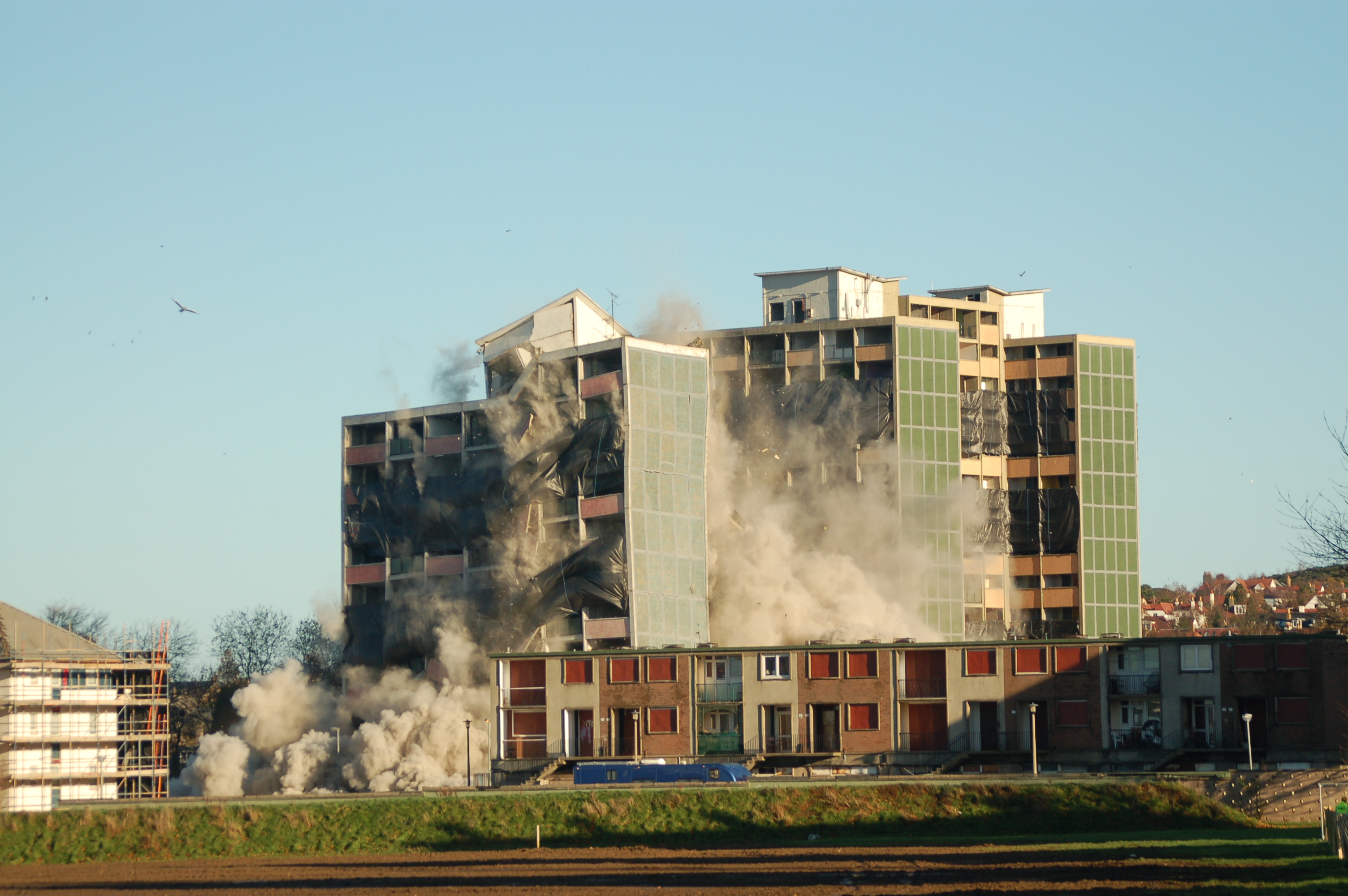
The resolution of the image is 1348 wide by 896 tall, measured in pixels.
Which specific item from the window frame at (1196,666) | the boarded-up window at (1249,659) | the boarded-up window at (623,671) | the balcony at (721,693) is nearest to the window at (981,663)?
the window frame at (1196,666)

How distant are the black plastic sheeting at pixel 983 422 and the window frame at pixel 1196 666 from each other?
48965 mm

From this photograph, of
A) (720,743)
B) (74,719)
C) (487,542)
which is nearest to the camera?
(720,743)

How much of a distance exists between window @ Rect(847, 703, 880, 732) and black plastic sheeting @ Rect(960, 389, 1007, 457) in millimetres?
47700

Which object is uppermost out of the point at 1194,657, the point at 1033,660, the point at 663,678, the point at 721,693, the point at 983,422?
the point at 983,422

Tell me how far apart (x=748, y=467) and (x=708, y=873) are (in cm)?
7500

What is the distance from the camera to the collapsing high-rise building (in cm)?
11112

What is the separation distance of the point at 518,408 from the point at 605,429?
376 inches

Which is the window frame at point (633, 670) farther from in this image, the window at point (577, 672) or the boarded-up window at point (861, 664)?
the boarded-up window at point (861, 664)

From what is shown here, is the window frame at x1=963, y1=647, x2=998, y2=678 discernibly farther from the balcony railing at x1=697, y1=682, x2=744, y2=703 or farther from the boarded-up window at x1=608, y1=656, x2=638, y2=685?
the boarded-up window at x1=608, y1=656, x2=638, y2=685

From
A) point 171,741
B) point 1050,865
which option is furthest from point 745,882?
point 171,741

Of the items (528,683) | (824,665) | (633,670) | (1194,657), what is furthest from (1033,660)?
(528,683)

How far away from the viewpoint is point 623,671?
91.7 metres

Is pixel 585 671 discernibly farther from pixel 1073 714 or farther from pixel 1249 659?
pixel 1249 659

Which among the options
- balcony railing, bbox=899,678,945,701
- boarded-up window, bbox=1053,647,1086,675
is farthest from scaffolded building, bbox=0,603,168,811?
boarded-up window, bbox=1053,647,1086,675
